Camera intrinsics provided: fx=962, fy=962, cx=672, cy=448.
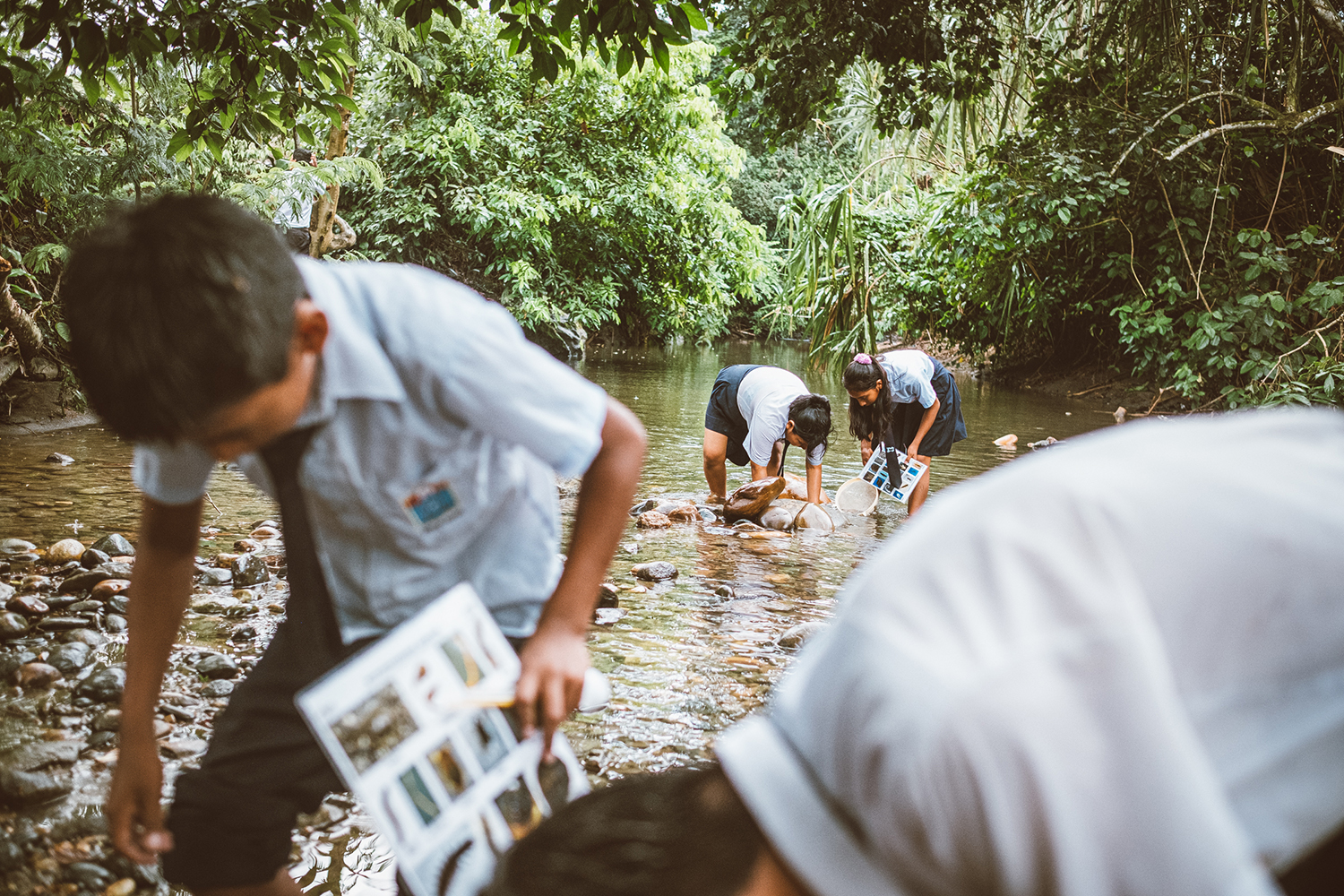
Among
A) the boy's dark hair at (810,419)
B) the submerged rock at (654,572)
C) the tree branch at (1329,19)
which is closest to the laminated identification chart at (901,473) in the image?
the boy's dark hair at (810,419)

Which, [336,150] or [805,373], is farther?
[805,373]

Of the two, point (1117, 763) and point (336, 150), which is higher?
point (336, 150)

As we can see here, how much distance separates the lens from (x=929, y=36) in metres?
4.62

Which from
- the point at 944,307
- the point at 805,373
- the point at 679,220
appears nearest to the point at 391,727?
the point at 944,307

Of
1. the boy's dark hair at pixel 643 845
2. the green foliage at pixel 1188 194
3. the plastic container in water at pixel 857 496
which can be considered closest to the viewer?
the boy's dark hair at pixel 643 845

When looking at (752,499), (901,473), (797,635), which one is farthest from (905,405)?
(797,635)

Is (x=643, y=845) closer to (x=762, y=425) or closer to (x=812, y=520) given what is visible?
(x=812, y=520)

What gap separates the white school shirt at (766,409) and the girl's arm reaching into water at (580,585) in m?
4.79

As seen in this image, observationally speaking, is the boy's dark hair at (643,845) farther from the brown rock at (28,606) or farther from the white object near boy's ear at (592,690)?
the brown rock at (28,606)

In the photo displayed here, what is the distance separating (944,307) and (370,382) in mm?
12263

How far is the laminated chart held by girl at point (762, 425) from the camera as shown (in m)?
5.96

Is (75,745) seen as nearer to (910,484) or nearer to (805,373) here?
(910,484)

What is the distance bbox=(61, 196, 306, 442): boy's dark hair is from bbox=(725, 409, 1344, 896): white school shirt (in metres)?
0.78

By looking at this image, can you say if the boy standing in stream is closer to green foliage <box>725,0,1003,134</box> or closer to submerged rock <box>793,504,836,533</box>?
green foliage <box>725,0,1003,134</box>
